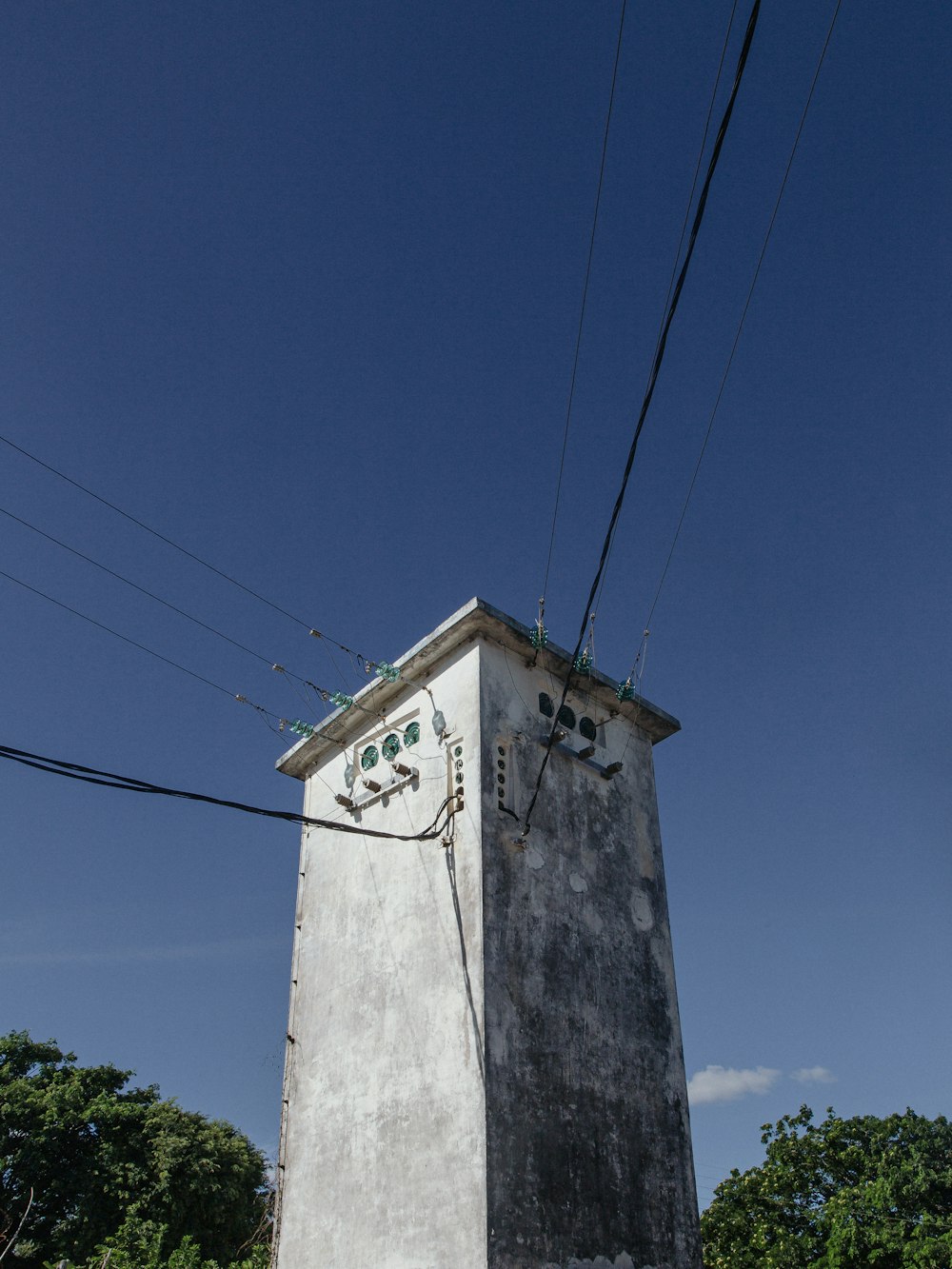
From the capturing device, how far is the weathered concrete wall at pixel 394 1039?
10.9 m

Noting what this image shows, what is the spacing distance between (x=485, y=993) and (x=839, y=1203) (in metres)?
18.6

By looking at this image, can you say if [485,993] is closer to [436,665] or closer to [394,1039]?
[394,1039]

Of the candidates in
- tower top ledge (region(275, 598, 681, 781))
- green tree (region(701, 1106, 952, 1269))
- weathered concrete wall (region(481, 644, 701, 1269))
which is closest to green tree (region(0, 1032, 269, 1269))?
green tree (region(701, 1106, 952, 1269))

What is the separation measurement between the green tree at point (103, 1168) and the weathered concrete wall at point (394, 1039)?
14560 millimetres

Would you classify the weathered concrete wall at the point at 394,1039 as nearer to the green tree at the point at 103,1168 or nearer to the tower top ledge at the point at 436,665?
the tower top ledge at the point at 436,665

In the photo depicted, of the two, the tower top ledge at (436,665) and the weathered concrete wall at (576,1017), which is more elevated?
the tower top ledge at (436,665)

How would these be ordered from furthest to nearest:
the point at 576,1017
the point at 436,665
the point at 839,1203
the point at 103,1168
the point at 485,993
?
the point at 103,1168 < the point at 839,1203 < the point at 436,665 < the point at 576,1017 < the point at 485,993

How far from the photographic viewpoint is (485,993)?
11367mm

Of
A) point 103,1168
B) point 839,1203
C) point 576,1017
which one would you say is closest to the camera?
point 576,1017

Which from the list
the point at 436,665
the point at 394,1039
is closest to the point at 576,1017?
the point at 394,1039

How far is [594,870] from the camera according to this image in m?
Answer: 13.7

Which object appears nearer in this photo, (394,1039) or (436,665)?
(394,1039)

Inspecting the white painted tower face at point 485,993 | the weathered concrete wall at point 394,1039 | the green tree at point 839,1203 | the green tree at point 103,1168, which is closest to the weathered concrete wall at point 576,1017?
the white painted tower face at point 485,993

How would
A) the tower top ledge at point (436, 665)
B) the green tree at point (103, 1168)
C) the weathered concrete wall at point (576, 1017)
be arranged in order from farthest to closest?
the green tree at point (103, 1168)
the tower top ledge at point (436, 665)
the weathered concrete wall at point (576, 1017)
